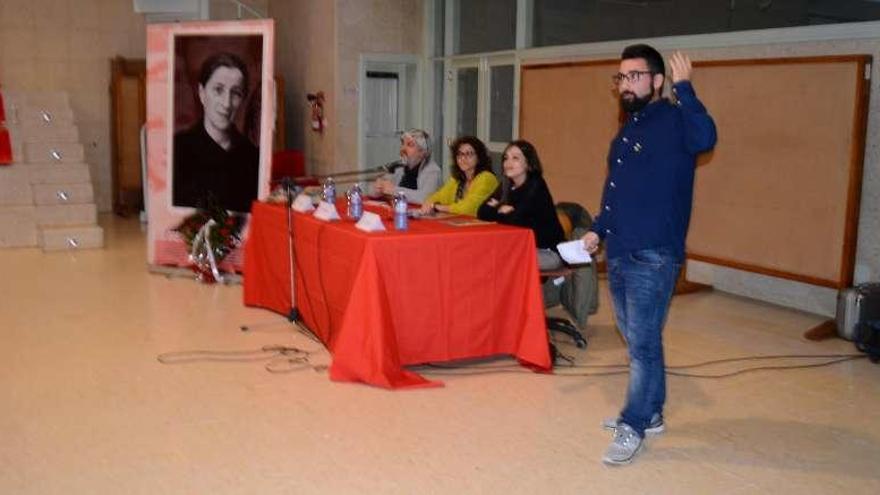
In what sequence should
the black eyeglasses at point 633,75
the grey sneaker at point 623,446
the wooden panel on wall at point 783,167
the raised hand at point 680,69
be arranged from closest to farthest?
the raised hand at point 680,69, the black eyeglasses at point 633,75, the grey sneaker at point 623,446, the wooden panel on wall at point 783,167

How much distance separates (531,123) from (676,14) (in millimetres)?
1563

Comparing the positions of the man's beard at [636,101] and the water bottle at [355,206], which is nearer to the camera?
the man's beard at [636,101]

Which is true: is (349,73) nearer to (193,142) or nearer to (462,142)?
(193,142)

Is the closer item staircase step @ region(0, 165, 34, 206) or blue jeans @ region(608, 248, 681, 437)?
blue jeans @ region(608, 248, 681, 437)

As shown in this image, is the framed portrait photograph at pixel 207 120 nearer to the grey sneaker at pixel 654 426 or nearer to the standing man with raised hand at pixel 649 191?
the grey sneaker at pixel 654 426

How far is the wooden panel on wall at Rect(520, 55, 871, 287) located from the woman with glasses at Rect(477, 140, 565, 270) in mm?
1801

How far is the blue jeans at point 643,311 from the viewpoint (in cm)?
316

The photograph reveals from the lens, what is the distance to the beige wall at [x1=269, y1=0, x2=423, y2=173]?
8922mm

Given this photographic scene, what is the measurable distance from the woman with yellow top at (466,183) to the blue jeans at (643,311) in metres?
1.78

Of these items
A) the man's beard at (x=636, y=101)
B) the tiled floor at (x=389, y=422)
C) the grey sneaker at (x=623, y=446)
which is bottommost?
the tiled floor at (x=389, y=422)

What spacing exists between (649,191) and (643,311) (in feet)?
1.37

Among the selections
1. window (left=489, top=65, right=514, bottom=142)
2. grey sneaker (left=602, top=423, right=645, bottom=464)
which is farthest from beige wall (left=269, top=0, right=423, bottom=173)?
grey sneaker (left=602, top=423, right=645, bottom=464)

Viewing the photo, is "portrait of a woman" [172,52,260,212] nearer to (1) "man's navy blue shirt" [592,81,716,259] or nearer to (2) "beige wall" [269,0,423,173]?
(2) "beige wall" [269,0,423,173]

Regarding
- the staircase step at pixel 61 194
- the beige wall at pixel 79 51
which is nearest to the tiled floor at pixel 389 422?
the staircase step at pixel 61 194
